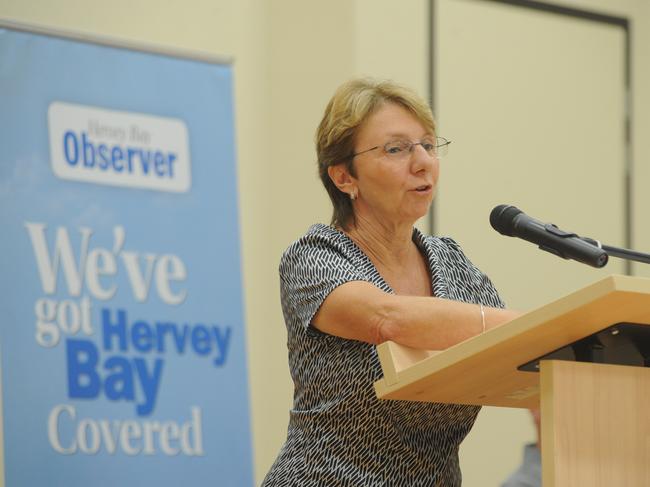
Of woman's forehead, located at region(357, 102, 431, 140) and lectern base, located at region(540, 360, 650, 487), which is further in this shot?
woman's forehead, located at region(357, 102, 431, 140)

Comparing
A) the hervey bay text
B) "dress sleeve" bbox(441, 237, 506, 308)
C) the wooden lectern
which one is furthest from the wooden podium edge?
the hervey bay text

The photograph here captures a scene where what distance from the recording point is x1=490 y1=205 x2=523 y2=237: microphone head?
1792 millimetres

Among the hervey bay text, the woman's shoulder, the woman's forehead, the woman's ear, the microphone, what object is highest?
the woman's forehead

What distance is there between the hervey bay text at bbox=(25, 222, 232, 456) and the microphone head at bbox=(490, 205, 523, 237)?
6.90ft

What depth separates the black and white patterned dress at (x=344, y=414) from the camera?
2.06 m

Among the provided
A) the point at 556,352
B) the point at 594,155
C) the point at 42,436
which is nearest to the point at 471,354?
the point at 556,352

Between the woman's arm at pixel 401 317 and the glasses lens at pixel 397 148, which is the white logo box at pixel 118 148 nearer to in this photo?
the glasses lens at pixel 397 148

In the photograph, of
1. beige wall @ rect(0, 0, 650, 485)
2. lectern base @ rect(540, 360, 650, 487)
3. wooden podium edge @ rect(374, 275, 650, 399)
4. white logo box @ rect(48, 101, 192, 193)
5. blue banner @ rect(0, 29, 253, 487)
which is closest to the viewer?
Result: wooden podium edge @ rect(374, 275, 650, 399)

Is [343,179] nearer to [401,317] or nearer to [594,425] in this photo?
[401,317]

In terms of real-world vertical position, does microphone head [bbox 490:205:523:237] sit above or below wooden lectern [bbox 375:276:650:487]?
above

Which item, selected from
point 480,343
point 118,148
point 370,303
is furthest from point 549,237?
point 118,148

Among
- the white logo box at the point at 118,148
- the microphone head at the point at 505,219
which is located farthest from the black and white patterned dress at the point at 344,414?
the white logo box at the point at 118,148

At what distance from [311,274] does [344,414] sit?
269 mm

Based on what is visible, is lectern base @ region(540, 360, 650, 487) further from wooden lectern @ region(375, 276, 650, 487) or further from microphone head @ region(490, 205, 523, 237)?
microphone head @ region(490, 205, 523, 237)
